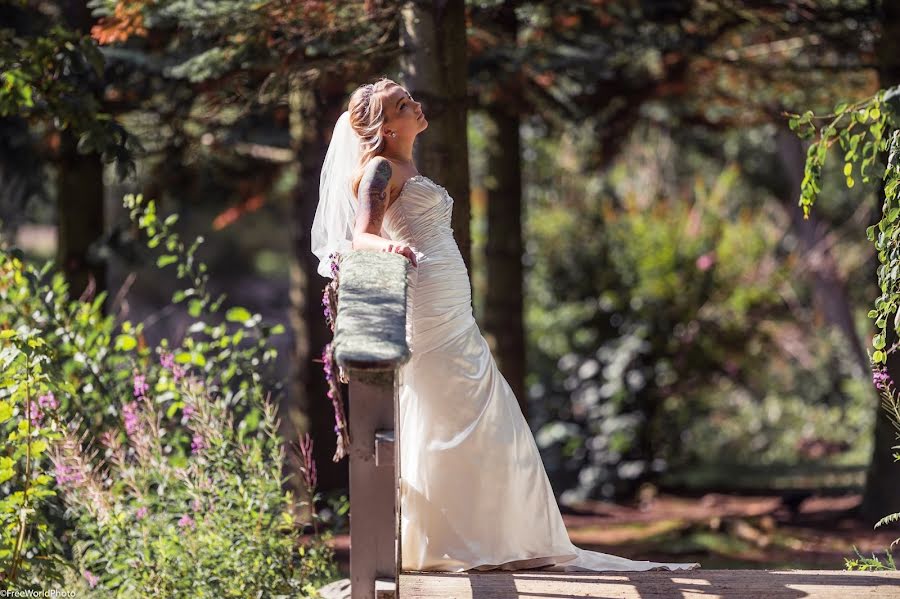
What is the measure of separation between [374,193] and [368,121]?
0.40 metres

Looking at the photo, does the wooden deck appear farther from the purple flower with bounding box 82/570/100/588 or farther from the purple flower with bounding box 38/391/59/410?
the purple flower with bounding box 38/391/59/410

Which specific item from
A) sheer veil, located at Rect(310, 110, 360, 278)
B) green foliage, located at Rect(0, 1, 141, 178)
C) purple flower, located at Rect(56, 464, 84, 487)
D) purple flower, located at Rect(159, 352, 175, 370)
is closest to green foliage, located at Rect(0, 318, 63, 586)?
purple flower, located at Rect(56, 464, 84, 487)

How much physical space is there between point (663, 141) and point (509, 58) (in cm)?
1144

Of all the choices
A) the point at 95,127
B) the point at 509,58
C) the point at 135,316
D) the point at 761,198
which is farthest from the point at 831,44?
the point at 135,316

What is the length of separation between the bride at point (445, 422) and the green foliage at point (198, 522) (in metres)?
0.64

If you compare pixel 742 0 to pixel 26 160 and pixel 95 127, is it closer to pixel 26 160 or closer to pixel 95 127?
pixel 95 127

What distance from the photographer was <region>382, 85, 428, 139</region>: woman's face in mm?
4812

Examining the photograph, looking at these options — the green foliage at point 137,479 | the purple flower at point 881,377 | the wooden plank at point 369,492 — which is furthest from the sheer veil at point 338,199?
the purple flower at point 881,377

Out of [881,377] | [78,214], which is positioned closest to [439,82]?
[881,377]

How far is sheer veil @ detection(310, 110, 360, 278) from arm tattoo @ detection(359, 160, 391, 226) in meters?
0.25

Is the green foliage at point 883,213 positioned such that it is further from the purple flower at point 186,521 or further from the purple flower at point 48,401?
the purple flower at point 48,401

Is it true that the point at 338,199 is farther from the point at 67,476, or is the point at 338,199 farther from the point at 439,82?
the point at 67,476

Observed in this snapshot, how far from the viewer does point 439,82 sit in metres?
6.07

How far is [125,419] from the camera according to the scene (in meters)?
5.90
